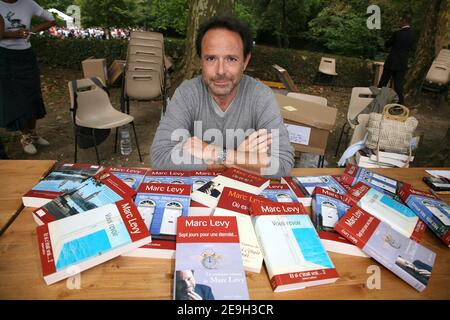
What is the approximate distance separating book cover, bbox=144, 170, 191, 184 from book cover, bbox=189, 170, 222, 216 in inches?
1.3

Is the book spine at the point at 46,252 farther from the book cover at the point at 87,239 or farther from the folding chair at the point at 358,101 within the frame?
the folding chair at the point at 358,101

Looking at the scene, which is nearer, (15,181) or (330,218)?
(330,218)

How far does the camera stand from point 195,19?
5508 millimetres

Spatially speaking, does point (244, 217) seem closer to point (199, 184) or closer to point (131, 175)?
point (199, 184)

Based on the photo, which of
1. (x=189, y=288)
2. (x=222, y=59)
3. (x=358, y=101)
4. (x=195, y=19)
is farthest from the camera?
(x=195, y=19)

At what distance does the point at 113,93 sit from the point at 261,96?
19.9ft

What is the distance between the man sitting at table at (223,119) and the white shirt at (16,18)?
2.77 meters

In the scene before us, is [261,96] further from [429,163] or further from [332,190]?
[429,163]

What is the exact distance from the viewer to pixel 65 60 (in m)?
9.41

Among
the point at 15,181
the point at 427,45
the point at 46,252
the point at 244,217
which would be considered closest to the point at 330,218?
the point at 244,217

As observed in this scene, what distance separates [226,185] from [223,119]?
2.89 ft

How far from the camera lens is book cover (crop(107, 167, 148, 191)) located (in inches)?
55.6

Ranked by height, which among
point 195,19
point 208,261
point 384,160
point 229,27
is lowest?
point 384,160

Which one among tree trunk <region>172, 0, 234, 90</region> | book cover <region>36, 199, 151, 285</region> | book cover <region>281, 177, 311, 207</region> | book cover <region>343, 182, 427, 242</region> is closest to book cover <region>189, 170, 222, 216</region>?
book cover <region>36, 199, 151, 285</region>
